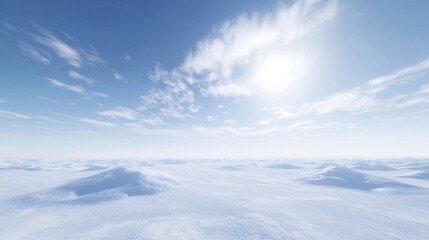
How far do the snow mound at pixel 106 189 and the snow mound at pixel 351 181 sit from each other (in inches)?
1592

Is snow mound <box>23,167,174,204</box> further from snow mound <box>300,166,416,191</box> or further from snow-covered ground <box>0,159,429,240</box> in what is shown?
snow mound <box>300,166,416,191</box>

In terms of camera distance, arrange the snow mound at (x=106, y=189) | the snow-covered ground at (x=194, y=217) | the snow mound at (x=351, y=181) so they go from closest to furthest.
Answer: the snow-covered ground at (x=194, y=217), the snow mound at (x=106, y=189), the snow mound at (x=351, y=181)

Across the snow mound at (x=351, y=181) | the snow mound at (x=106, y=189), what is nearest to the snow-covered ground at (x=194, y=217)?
the snow mound at (x=106, y=189)

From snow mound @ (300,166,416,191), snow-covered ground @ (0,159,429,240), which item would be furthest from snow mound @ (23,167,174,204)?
snow mound @ (300,166,416,191)

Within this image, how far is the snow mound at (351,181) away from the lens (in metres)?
44.8

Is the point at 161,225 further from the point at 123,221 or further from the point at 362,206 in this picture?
the point at 362,206

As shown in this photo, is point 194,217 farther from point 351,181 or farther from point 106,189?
point 351,181

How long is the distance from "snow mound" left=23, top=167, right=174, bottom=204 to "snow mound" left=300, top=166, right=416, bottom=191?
4043 centimetres

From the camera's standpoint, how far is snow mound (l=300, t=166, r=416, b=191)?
44.8 m

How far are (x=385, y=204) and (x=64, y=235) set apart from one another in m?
39.1

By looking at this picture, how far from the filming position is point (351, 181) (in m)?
49.8

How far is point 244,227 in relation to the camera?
1781cm

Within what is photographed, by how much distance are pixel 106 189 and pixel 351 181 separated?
56.6m

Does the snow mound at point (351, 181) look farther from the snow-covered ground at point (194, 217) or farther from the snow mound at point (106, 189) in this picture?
the snow mound at point (106, 189)
